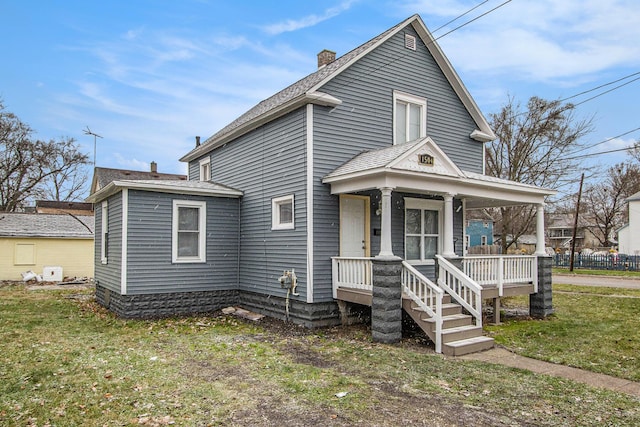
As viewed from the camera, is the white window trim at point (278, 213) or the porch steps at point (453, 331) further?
the white window trim at point (278, 213)

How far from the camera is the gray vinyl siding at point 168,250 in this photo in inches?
427

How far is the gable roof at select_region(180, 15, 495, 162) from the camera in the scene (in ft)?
32.4

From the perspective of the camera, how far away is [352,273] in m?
9.38

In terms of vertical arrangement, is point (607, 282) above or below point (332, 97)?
below

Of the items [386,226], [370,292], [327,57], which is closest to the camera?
[386,226]

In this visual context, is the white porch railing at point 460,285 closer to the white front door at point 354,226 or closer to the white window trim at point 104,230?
the white front door at point 354,226

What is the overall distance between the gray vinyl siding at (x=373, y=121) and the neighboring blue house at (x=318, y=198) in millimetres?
28

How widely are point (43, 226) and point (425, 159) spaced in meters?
21.5

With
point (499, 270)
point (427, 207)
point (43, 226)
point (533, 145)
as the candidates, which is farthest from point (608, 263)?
point (43, 226)

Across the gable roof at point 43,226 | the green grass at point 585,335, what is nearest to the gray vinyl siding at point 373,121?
the green grass at point 585,335

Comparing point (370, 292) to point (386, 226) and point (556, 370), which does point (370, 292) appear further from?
point (556, 370)

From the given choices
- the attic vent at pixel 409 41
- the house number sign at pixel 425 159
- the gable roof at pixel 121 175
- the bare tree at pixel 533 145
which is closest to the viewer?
the house number sign at pixel 425 159

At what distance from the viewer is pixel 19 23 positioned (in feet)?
47.0

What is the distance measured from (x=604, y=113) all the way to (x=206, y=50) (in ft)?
71.4
